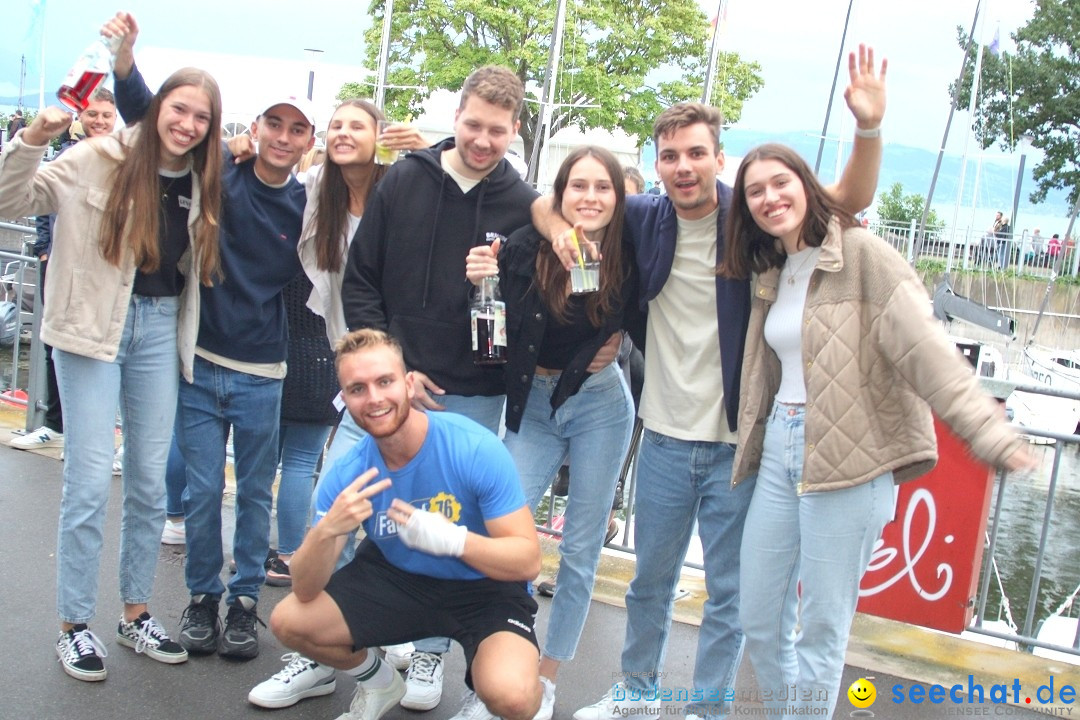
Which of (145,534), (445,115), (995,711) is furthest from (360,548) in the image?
(445,115)

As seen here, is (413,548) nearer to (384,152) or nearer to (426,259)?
(426,259)

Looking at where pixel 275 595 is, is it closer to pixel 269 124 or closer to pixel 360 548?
pixel 360 548

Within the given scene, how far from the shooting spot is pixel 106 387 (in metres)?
3.66

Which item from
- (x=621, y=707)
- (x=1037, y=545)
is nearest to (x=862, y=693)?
(x=621, y=707)

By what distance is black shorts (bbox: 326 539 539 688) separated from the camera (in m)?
3.30

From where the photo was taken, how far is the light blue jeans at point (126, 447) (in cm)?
365

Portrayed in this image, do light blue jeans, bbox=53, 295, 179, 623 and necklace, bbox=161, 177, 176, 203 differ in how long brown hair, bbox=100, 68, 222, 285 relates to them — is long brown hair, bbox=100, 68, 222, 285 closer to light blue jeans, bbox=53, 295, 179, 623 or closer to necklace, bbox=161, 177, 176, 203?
necklace, bbox=161, 177, 176, 203

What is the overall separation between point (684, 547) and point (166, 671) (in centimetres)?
205

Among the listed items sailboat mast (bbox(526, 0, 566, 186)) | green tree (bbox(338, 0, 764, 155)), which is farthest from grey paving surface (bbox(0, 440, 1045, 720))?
green tree (bbox(338, 0, 764, 155))

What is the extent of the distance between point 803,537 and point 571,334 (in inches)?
42.9

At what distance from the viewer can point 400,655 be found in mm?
4109

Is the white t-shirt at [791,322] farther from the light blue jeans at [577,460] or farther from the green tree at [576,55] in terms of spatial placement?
the green tree at [576,55]

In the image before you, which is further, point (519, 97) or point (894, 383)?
point (519, 97)

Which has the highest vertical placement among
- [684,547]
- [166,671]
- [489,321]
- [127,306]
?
[489,321]
